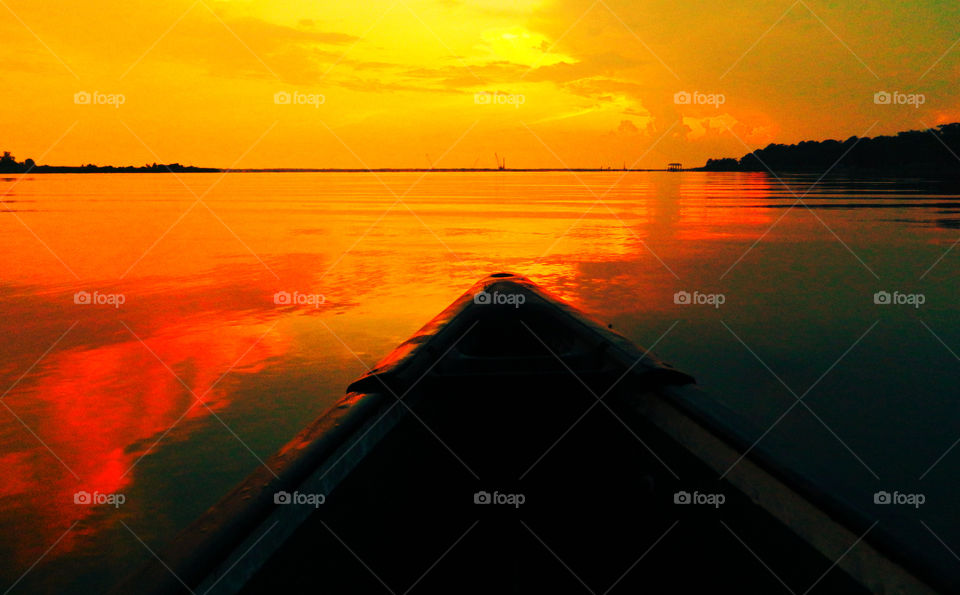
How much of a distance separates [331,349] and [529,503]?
4.18 m

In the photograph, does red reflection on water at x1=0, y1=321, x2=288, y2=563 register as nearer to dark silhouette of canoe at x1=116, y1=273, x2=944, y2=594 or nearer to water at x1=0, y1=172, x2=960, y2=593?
water at x1=0, y1=172, x2=960, y2=593

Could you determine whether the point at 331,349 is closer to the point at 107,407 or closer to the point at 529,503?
the point at 107,407

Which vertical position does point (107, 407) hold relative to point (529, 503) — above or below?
above

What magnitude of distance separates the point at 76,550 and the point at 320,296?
6.15m

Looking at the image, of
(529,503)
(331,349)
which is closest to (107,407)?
(331,349)

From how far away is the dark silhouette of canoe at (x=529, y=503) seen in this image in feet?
→ 6.28

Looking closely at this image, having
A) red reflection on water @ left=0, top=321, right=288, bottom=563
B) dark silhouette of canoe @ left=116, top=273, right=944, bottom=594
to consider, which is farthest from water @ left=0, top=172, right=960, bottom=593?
dark silhouette of canoe @ left=116, top=273, right=944, bottom=594

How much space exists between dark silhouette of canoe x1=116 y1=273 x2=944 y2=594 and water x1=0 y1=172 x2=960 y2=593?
0.98ft

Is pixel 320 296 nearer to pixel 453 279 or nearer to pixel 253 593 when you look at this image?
pixel 453 279

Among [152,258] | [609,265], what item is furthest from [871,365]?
[152,258]

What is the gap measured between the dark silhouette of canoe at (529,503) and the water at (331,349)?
30 cm

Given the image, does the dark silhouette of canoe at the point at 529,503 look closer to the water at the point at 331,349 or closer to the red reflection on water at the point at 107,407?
the water at the point at 331,349

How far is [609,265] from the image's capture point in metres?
11.7

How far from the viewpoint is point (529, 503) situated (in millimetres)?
2891
